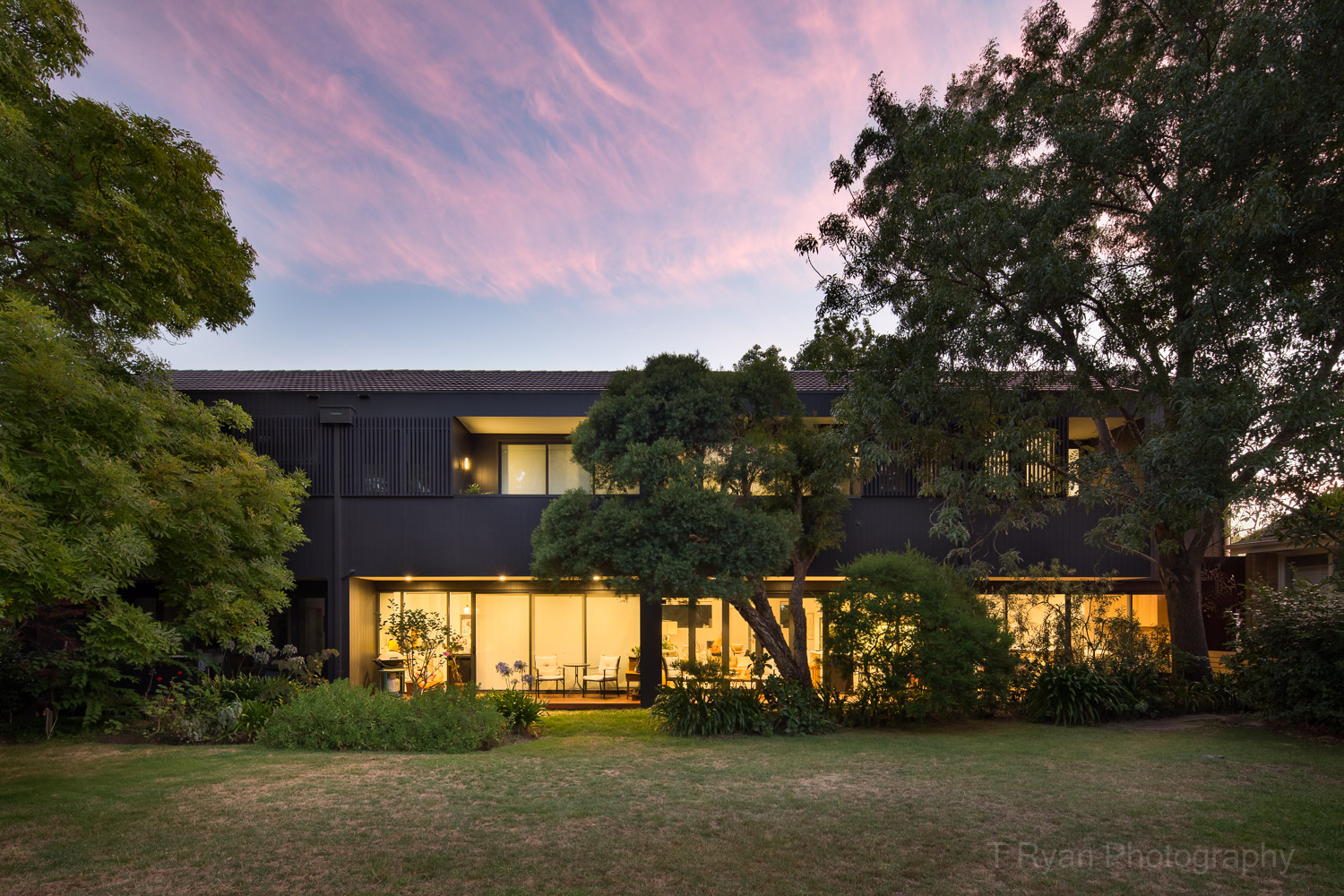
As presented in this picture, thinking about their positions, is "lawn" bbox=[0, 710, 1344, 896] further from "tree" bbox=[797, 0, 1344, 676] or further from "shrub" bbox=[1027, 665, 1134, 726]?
"tree" bbox=[797, 0, 1344, 676]

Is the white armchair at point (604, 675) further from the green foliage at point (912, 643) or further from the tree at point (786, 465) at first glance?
the green foliage at point (912, 643)

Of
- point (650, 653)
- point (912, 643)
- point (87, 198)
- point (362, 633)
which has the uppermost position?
point (87, 198)

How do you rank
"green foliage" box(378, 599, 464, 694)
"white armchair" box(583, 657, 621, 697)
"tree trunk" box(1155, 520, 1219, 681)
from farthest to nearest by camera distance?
1. "white armchair" box(583, 657, 621, 697)
2. "green foliage" box(378, 599, 464, 694)
3. "tree trunk" box(1155, 520, 1219, 681)

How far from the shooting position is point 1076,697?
11.5 m

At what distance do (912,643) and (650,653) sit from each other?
17.8 ft

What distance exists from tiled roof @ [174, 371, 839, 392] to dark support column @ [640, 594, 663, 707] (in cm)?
467

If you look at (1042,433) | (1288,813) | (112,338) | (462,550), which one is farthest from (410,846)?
(1042,433)

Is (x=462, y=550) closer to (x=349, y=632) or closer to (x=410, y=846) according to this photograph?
(x=349, y=632)


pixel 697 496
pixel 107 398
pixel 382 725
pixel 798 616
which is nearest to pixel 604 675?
pixel 798 616

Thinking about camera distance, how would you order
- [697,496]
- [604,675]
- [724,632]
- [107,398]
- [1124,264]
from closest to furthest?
[107,398]
[1124,264]
[697,496]
[724,632]
[604,675]

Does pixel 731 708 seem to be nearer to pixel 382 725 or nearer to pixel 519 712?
pixel 519 712

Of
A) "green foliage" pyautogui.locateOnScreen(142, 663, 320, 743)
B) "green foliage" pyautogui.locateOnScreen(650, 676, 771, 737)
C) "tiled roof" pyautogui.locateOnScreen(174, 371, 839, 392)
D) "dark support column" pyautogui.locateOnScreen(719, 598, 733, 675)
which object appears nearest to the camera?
"green foliage" pyautogui.locateOnScreen(142, 663, 320, 743)

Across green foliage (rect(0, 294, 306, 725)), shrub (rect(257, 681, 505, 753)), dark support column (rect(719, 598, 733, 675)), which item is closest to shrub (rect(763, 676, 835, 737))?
dark support column (rect(719, 598, 733, 675))

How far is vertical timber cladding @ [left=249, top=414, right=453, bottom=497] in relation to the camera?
14.1 meters
